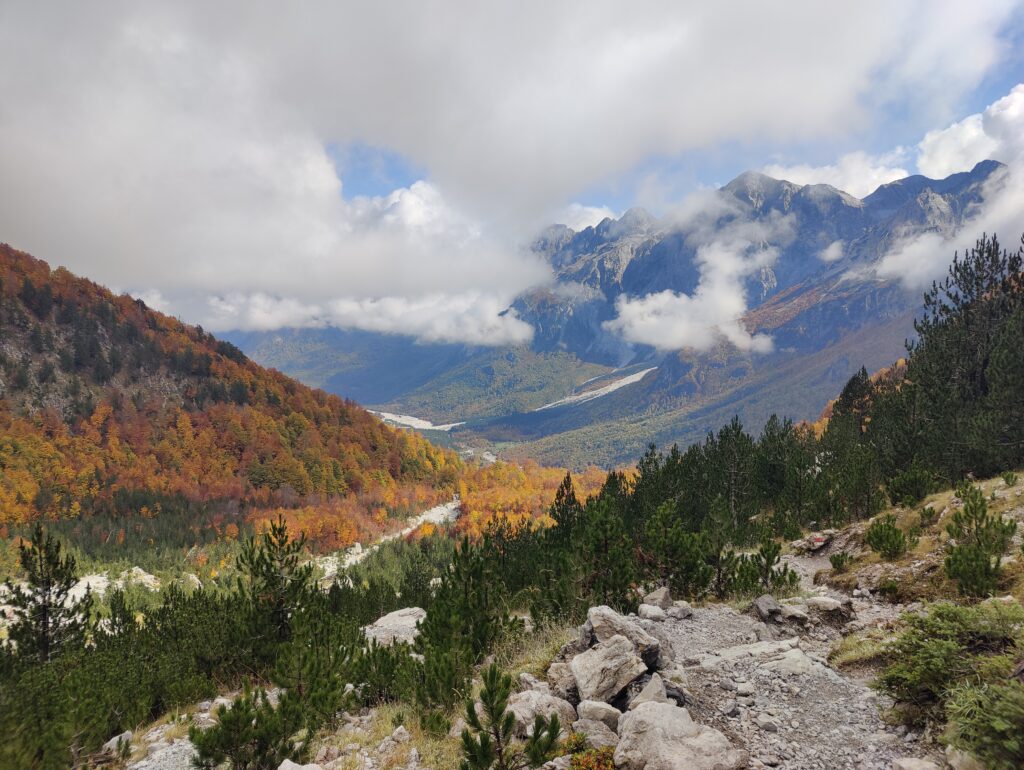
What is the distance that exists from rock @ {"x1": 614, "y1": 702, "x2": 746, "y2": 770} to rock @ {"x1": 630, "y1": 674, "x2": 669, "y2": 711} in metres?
0.99

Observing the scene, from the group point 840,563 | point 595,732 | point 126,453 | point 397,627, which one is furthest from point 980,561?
point 126,453

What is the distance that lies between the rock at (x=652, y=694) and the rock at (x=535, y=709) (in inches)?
48.3

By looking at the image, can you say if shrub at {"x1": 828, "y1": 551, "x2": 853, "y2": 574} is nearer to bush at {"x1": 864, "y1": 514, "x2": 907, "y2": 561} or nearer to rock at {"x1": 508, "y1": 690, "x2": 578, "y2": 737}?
bush at {"x1": 864, "y1": 514, "x2": 907, "y2": 561}

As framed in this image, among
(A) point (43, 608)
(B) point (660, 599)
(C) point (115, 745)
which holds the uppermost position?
(A) point (43, 608)

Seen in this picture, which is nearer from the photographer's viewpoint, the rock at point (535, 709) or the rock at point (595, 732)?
the rock at point (595, 732)

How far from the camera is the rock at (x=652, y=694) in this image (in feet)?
29.6

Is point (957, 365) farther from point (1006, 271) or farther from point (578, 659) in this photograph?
point (578, 659)

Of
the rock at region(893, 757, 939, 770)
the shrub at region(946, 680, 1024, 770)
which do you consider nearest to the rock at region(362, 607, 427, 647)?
the rock at region(893, 757, 939, 770)

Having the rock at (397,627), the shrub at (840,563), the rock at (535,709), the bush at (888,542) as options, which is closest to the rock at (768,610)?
the rock at (535,709)

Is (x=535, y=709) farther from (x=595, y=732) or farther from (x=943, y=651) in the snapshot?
(x=943, y=651)

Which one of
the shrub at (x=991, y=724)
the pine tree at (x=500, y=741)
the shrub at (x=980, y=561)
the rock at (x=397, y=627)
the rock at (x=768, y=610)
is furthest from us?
the rock at (x=397, y=627)

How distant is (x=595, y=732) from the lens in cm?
845

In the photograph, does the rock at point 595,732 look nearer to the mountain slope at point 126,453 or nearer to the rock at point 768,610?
the rock at point 768,610

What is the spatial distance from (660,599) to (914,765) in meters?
11.3
